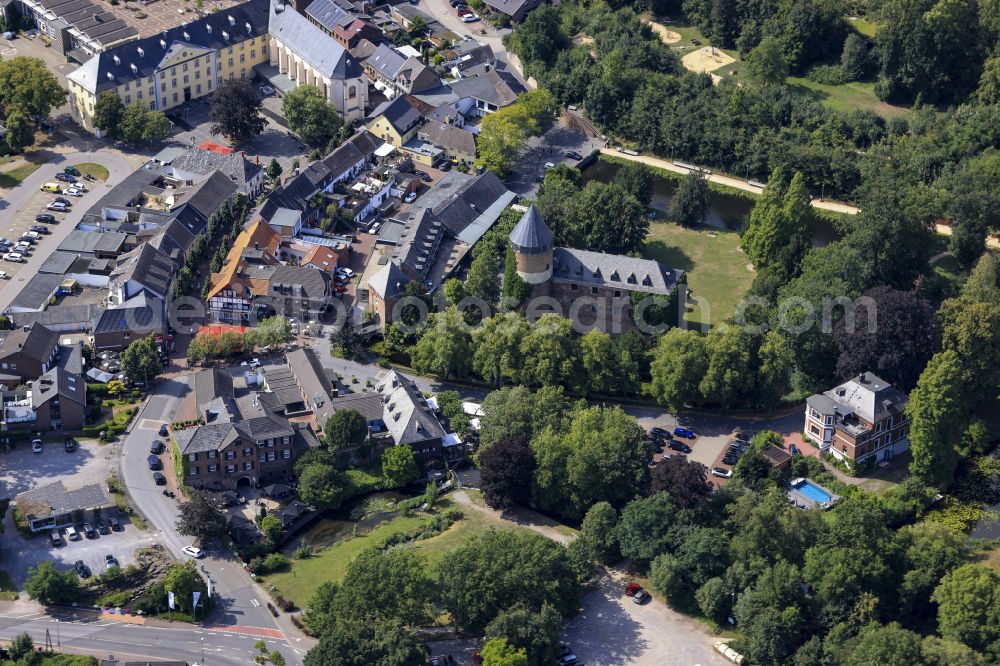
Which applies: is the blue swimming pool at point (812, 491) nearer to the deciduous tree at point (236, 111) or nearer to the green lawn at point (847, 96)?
the green lawn at point (847, 96)

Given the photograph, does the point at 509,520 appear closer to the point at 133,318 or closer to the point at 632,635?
the point at 632,635

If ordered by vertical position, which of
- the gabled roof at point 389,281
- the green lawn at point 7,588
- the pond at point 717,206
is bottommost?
the green lawn at point 7,588

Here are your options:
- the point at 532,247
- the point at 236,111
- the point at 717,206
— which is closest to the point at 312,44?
the point at 236,111

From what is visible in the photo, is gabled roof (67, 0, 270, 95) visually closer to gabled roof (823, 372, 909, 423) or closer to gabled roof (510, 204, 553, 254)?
gabled roof (510, 204, 553, 254)

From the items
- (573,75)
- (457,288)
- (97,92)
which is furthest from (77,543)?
(573,75)

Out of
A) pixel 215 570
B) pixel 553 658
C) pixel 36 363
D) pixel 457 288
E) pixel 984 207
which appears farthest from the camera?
pixel 984 207

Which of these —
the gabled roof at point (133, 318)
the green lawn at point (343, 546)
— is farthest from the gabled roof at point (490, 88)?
the green lawn at point (343, 546)

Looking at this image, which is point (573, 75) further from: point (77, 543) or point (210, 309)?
point (77, 543)
